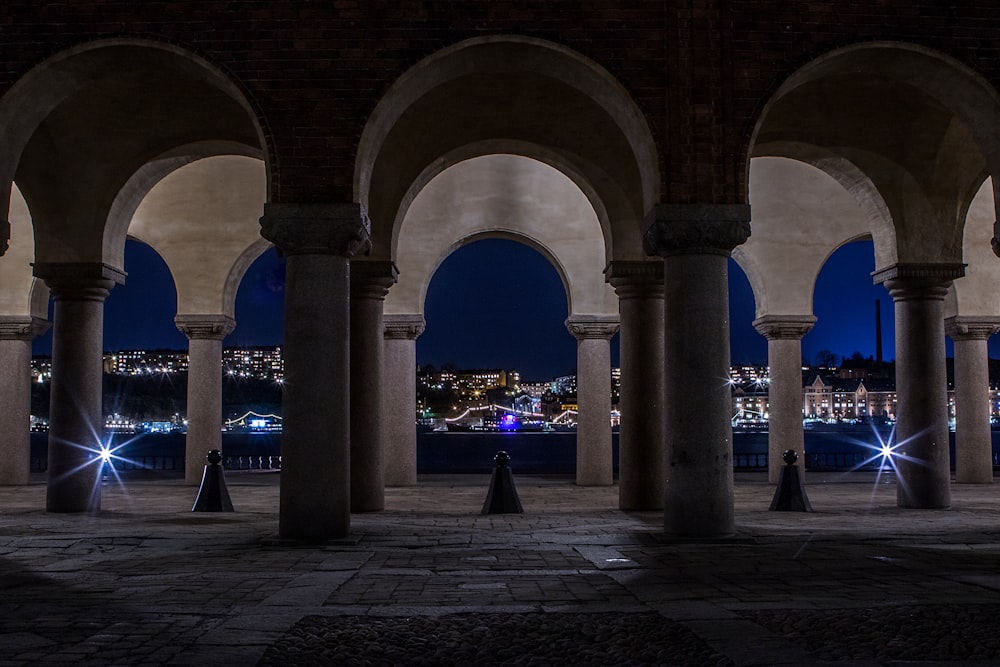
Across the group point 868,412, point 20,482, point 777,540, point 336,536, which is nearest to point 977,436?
point 777,540

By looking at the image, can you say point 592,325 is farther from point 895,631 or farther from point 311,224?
point 895,631

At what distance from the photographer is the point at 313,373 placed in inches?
407

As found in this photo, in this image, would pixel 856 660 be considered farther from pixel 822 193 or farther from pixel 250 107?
pixel 822 193

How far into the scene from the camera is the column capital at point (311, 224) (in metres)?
10.3

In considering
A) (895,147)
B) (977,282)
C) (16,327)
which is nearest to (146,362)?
(16,327)

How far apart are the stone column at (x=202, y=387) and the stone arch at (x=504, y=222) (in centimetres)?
360

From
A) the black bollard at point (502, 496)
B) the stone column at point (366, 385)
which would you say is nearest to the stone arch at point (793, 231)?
the black bollard at point (502, 496)

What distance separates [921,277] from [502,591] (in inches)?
382

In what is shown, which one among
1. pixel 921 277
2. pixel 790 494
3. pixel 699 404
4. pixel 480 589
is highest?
pixel 921 277

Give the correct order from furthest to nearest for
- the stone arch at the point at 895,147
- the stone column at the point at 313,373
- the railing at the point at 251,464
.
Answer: the railing at the point at 251,464, the stone arch at the point at 895,147, the stone column at the point at 313,373

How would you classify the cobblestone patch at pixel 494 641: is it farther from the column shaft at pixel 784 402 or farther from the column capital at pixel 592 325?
the column capital at pixel 592 325

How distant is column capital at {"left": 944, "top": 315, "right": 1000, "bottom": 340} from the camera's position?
20703mm

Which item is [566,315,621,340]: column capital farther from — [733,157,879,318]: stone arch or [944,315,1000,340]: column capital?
[944,315,1000,340]: column capital

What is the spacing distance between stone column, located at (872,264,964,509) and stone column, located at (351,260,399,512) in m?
7.67
